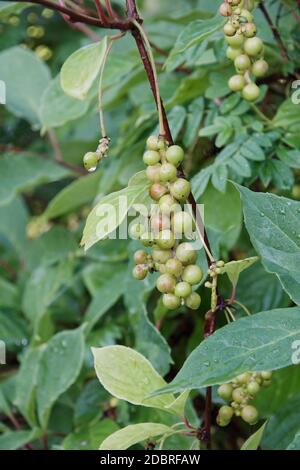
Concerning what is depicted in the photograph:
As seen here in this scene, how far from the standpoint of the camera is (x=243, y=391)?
809 millimetres

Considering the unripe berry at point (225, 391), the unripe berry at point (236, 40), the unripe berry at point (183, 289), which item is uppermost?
the unripe berry at point (236, 40)

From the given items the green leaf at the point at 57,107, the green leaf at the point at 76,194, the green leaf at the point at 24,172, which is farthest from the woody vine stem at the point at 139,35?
the green leaf at the point at 24,172

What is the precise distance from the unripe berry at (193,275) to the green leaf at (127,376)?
0.14 metres

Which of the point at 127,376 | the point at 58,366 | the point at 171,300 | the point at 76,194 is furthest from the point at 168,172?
the point at 76,194

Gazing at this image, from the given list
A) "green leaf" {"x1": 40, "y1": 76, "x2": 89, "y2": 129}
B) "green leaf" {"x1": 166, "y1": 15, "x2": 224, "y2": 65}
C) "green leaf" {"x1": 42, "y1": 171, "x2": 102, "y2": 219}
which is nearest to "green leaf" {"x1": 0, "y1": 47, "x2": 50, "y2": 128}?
"green leaf" {"x1": 42, "y1": 171, "x2": 102, "y2": 219}

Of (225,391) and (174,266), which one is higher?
(174,266)

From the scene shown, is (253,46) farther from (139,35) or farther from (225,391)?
(225,391)

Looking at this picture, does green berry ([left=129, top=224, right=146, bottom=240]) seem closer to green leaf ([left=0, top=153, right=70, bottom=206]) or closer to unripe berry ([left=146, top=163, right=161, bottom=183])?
unripe berry ([left=146, top=163, right=161, bottom=183])

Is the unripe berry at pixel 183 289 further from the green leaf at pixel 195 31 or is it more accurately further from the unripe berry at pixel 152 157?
the green leaf at pixel 195 31

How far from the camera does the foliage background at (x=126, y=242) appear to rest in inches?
40.3

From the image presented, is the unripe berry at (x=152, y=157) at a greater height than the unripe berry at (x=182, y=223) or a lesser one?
greater

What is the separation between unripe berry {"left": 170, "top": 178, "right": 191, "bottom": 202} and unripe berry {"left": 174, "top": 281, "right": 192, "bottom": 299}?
3.2 inches

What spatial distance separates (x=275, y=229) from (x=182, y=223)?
9 cm

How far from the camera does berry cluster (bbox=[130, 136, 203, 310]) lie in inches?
28.3
